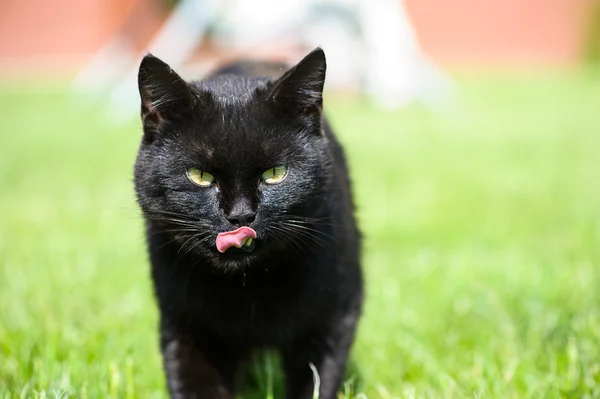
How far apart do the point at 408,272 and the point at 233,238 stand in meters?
1.41

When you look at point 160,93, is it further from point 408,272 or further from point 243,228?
point 408,272

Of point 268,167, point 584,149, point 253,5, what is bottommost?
point 584,149

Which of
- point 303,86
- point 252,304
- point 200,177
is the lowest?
point 252,304

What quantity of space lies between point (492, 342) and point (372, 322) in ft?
1.45

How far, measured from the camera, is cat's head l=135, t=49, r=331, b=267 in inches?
58.4

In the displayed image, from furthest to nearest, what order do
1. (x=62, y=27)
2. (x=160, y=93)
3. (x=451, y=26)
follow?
(x=62, y=27), (x=451, y=26), (x=160, y=93)

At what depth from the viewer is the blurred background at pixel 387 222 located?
1869mm

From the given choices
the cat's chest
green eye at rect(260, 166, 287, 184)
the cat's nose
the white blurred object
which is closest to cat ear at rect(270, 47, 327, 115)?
green eye at rect(260, 166, 287, 184)

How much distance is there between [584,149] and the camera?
213 inches

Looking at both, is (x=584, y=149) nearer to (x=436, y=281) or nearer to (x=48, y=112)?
(x=436, y=281)

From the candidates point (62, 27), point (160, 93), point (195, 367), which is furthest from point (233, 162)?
point (62, 27)

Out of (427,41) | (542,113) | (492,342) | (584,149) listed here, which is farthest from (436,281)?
(427,41)

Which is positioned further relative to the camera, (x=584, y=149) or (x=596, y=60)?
(x=596, y=60)

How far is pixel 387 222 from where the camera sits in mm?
3352
